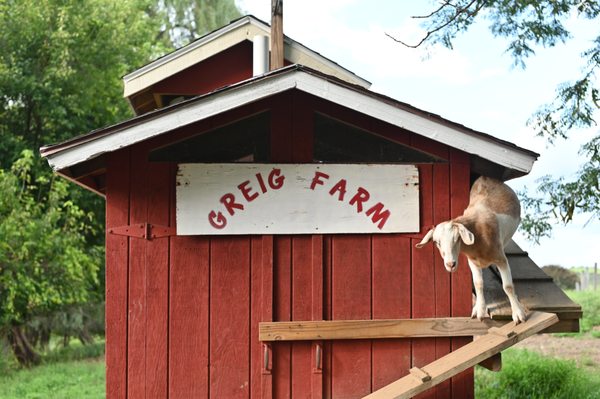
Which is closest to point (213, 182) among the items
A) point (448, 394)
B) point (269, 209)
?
point (269, 209)

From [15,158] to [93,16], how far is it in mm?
3799

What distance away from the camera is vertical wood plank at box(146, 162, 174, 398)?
16.0 feet

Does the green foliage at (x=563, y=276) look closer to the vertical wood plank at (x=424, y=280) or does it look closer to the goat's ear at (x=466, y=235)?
the vertical wood plank at (x=424, y=280)

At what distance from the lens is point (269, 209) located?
494cm

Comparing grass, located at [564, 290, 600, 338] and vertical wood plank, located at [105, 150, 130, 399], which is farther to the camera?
grass, located at [564, 290, 600, 338]

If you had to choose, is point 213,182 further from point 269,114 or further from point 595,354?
point 595,354

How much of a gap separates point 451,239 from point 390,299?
0.95 m

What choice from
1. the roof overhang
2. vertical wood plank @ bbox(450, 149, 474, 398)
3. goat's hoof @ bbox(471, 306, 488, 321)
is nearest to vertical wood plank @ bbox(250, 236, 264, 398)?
vertical wood plank @ bbox(450, 149, 474, 398)

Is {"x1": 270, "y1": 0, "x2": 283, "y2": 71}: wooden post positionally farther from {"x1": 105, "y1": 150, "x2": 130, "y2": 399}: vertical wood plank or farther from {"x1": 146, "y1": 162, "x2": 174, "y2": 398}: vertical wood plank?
{"x1": 105, "y1": 150, "x2": 130, "y2": 399}: vertical wood plank

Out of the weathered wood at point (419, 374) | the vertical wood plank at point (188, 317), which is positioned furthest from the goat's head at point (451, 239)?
the vertical wood plank at point (188, 317)

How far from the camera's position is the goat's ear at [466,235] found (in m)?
4.25

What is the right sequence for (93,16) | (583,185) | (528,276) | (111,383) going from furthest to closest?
(93,16)
(583,185)
(528,276)
(111,383)

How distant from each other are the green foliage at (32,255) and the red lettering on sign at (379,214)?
30.3ft

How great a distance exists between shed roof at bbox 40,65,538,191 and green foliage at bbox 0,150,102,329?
8.55 meters
